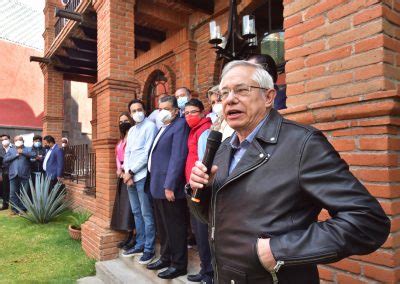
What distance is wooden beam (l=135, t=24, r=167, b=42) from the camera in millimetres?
8055

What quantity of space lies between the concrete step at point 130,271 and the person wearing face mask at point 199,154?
324 millimetres

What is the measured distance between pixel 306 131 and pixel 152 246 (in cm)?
323

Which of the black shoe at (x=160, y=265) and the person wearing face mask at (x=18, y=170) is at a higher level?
the person wearing face mask at (x=18, y=170)

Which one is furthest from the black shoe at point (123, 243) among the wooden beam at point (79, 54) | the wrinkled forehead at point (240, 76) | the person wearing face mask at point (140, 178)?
the wooden beam at point (79, 54)

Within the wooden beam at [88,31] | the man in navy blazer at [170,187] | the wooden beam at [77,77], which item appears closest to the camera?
the man in navy blazer at [170,187]

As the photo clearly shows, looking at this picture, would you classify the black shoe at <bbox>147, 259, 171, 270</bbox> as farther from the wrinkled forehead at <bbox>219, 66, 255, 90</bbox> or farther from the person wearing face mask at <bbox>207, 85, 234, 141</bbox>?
the wrinkled forehead at <bbox>219, 66, 255, 90</bbox>

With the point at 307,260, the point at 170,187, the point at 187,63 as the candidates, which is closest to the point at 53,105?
the point at 187,63

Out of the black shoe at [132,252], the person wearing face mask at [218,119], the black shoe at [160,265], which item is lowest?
the black shoe at [132,252]

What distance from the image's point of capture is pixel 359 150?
180cm

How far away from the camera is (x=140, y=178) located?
3963mm

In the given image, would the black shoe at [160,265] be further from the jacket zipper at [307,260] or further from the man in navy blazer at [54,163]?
the man in navy blazer at [54,163]

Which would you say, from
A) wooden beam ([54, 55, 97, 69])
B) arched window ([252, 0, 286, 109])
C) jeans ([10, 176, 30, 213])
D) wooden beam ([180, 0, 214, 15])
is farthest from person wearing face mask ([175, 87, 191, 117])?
wooden beam ([54, 55, 97, 69])

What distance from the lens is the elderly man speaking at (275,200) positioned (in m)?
1.09

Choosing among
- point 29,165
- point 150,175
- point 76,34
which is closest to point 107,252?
point 150,175
